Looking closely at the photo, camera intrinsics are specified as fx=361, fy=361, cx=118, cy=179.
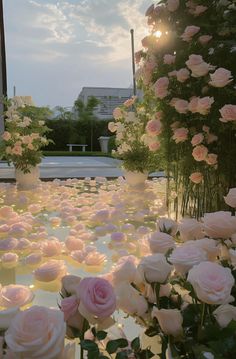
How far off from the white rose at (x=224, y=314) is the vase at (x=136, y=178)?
11.4 ft

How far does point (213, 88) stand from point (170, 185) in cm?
86

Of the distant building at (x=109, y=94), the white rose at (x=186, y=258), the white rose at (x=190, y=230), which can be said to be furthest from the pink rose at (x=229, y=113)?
the distant building at (x=109, y=94)

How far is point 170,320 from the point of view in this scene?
0.64 meters

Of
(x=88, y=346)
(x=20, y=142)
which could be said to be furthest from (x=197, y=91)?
(x=20, y=142)

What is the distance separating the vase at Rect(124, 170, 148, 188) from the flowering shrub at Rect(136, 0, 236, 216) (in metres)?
1.76

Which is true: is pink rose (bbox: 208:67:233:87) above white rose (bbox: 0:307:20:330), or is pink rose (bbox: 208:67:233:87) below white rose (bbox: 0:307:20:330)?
above

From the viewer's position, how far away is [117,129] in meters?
4.17

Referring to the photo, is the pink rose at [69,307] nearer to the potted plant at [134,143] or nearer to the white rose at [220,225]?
the white rose at [220,225]

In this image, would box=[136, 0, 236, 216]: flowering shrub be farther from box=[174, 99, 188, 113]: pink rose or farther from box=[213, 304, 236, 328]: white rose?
box=[213, 304, 236, 328]: white rose

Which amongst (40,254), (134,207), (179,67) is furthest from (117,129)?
(40,254)

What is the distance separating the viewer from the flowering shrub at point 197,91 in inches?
72.7

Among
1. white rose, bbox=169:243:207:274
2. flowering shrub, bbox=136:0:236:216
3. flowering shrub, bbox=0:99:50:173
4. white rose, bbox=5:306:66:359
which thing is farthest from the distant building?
white rose, bbox=5:306:66:359

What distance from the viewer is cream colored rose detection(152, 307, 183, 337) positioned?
642 millimetres

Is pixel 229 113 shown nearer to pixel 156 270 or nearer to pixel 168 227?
pixel 168 227
